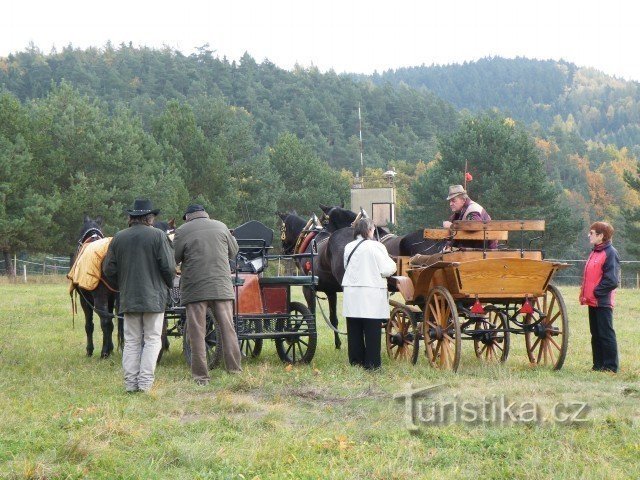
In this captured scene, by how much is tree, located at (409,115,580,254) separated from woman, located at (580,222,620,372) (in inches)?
1363

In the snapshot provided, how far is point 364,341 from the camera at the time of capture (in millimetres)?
10148

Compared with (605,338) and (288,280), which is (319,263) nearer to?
(288,280)

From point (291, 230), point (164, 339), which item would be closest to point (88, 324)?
point (164, 339)

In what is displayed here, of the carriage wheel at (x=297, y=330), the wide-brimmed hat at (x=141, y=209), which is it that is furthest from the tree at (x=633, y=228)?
the wide-brimmed hat at (x=141, y=209)

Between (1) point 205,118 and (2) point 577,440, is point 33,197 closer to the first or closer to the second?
(1) point 205,118

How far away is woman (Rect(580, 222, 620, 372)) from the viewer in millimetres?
9531

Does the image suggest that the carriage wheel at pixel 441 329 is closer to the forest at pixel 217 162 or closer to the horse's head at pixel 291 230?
the horse's head at pixel 291 230

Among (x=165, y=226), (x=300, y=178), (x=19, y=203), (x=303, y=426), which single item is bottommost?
(x=303, y=426)

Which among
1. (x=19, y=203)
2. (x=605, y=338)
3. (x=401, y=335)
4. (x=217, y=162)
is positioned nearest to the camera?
(x=605, y=338)

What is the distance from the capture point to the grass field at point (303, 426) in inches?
214

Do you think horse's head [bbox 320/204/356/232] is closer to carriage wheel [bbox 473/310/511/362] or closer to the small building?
carriage wheel [bbox 473/310/511/362]

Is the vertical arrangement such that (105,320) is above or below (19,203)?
below

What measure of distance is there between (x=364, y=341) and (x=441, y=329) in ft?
3.50

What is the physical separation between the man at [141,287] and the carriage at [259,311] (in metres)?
0.99
